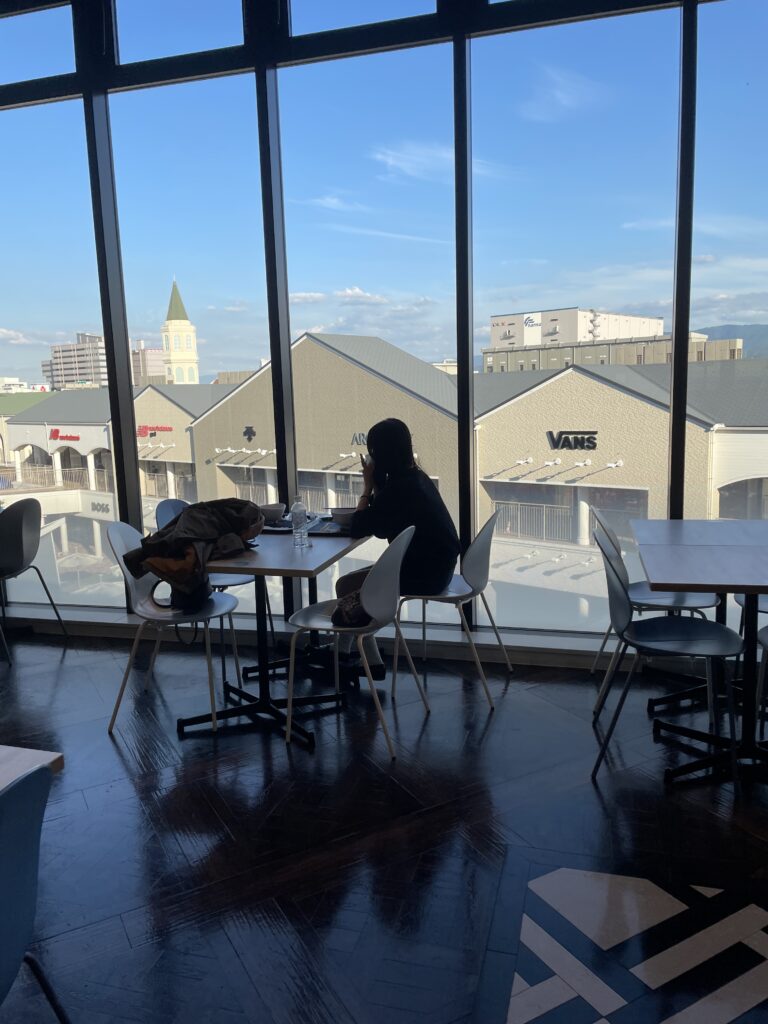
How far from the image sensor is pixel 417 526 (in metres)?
3.62

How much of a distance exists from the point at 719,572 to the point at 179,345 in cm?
362

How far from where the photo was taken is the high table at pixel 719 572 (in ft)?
8.66

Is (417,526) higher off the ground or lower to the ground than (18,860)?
higher

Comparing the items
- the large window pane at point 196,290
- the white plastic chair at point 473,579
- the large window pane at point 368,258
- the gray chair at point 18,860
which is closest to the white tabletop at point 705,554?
the white plastic chair at point 473,579

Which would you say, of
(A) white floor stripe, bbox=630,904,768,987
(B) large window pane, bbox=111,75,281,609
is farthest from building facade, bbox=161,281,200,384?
(A) white floor stripe, bbox=630,904,768,987

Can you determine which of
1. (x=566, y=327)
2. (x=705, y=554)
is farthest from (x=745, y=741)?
(x=566, y=327)

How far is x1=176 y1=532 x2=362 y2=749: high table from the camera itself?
10.5 feet

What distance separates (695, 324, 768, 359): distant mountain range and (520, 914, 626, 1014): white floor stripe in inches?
115

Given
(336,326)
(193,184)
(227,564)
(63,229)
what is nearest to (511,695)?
(227,564)

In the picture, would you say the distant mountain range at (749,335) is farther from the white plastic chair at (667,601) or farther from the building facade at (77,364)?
the building facade at (77,364)

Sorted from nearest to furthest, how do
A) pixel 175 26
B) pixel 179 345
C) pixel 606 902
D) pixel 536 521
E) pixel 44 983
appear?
1. pixel 44 983
2. pixel 606 902
3. pixel 536 521
4. pixel 175 26
5. pixel 179 345

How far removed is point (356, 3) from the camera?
165 inches

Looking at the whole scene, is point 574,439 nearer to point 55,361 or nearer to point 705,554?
point 705,554

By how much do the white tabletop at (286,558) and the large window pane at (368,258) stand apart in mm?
1054
